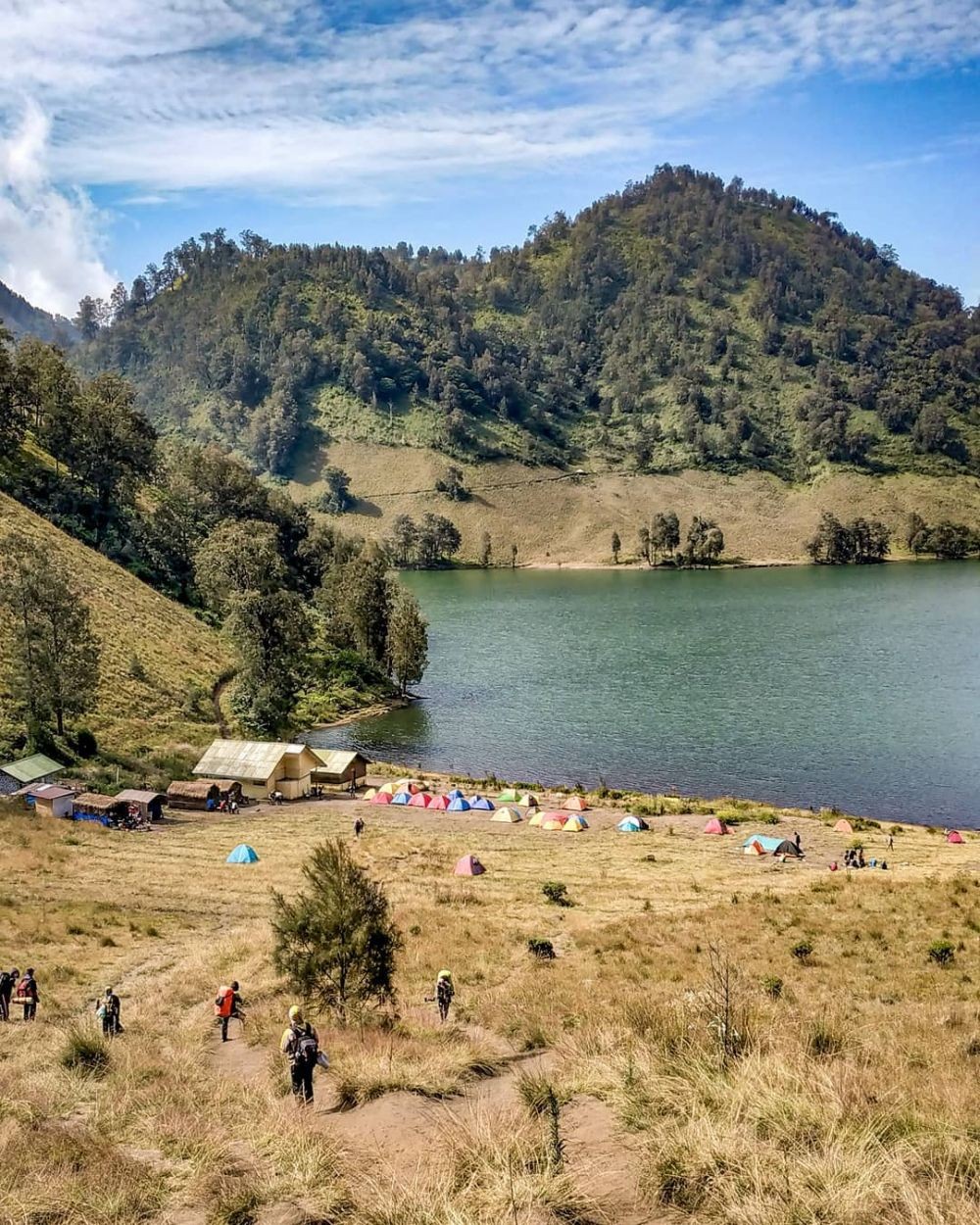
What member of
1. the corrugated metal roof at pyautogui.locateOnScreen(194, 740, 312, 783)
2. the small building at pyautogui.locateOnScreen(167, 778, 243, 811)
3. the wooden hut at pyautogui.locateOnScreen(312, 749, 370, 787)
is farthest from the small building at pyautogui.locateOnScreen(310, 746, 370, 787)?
the small building at pyautogui.locateOnScreen(167, 778, 243, 811)

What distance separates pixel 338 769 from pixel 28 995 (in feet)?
120

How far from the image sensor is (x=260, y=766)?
54.0 m

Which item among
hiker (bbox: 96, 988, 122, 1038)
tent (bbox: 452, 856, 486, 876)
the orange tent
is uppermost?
hiker (bbox: 96, 988, 122, 1038)

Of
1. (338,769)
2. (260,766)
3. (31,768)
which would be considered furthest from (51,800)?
(338,769)

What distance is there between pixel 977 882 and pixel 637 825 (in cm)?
1812

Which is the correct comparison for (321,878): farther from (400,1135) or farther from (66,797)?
(66,797)

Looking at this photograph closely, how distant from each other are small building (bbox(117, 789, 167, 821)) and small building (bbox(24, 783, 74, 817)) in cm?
244

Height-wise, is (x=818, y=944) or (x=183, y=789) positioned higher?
(x=818, y=944)

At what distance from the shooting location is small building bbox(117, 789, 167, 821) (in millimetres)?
45469

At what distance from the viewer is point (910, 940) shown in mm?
26125

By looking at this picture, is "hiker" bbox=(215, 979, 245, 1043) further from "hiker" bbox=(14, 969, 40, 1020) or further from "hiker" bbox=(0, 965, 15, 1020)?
"hiker" bbox=(0, 965, 15, 1020)

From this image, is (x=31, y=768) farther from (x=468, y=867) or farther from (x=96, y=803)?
(x=468, y=867)

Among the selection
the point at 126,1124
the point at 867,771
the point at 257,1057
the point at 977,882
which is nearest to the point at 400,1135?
the point at 126,1124

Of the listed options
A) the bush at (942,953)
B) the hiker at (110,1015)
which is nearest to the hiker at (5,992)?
the hiker at (110,1015)
